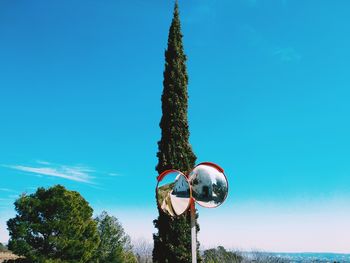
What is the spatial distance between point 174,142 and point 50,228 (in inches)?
967

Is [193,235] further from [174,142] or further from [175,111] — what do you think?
[175,111]

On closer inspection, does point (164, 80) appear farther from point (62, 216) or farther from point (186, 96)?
point (62, 216)

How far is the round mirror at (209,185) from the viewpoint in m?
3.84

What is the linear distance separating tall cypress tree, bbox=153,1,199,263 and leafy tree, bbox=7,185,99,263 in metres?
22.9

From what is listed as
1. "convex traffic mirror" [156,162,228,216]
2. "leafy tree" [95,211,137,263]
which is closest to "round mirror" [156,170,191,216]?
"convex traffic mirror" [156,162,228,216]

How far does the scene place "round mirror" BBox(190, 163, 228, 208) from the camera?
3.84 meters

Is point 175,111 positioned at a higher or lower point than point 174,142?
higher

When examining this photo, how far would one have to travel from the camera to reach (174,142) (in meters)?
11.0

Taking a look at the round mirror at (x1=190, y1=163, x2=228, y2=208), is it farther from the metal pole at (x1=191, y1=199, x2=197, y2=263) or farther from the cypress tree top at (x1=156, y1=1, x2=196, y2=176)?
the cypress tree top at (x1=156, y1=1, x2=196, y2=176)

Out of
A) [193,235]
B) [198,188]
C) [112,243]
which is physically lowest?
[193,235]

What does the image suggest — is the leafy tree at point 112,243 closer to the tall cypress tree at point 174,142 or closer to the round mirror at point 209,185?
the tall cypress tree at point 174,142

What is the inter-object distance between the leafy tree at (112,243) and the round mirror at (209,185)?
36098 millimetres

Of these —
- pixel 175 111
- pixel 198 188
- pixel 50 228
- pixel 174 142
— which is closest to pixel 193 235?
pixel 198 188

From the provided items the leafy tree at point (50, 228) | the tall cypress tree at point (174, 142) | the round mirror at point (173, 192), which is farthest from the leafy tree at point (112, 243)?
the round mirror at point (173, 192)
